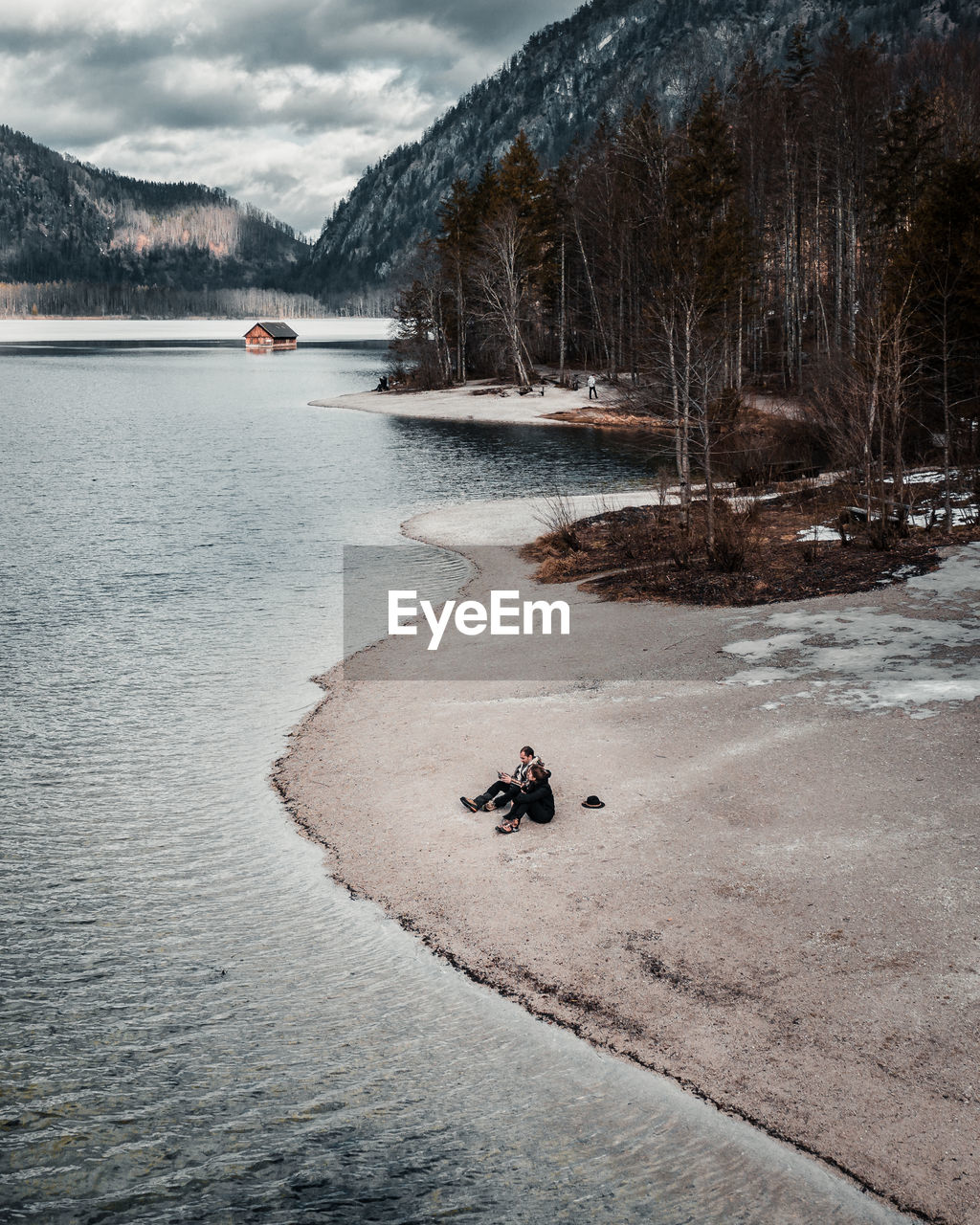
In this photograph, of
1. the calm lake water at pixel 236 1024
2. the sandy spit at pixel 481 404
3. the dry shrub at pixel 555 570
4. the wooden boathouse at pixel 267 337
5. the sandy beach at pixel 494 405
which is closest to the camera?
the calm lake water at pixel 236 1024

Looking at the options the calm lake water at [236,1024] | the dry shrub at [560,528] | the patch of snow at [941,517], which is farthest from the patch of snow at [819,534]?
the calm lake water at [236,1024]

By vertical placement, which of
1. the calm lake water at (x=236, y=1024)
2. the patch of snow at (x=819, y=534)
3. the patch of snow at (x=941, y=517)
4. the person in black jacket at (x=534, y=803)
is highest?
the patch of snow at (x=941, y=517)

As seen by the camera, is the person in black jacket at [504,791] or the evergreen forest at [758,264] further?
the evergreen forest at [758,264]

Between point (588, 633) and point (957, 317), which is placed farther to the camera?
point (957, 317)

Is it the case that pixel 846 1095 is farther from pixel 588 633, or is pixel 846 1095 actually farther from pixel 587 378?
pixel 587 378

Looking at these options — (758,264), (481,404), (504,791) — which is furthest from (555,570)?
(481,404)

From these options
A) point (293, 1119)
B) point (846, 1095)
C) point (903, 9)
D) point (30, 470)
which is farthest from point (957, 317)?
point (903, 9)

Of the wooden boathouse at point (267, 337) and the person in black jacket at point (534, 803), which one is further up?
the wooden boathouse at point (267, 337)

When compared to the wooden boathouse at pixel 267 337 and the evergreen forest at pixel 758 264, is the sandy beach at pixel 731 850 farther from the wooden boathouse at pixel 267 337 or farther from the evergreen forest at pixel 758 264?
the wooden boathouse at pixel 267 337
